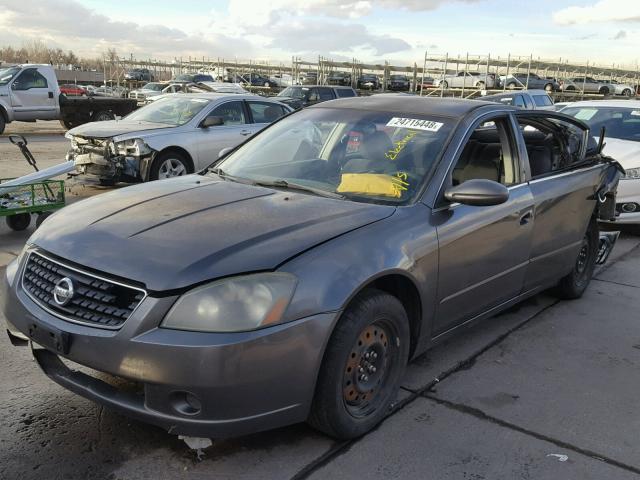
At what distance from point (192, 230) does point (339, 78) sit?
139 ft

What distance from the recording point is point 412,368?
12.5 ft

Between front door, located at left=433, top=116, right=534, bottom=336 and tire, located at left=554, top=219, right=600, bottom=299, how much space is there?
119cm

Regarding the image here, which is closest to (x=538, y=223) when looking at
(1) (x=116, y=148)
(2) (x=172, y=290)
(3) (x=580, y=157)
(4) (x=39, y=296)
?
(3) (x=580, y=157)

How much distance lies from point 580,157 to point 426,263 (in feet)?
8.66

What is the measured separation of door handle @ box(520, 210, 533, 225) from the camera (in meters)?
4.02

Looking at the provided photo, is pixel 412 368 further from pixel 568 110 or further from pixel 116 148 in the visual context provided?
pixel 568 110

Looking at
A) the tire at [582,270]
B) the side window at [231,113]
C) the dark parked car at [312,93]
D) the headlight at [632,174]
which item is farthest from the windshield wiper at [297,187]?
the dark parked car at [312,93]

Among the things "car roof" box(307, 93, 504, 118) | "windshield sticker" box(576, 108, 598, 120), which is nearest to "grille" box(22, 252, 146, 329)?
"car roof" box(307, 93, 504, 118)

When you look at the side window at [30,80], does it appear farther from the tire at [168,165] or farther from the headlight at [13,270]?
the headlight at [13,270]

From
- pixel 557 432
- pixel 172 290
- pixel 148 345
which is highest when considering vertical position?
pixel 172 290

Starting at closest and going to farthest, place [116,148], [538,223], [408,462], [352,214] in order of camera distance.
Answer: [408,462], [352,214], [538,223], [116,148]

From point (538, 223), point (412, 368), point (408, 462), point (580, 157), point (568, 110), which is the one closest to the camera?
point (408, 462)

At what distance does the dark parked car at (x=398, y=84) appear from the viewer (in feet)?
154

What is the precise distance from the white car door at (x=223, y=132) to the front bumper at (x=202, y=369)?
714 centimetres
